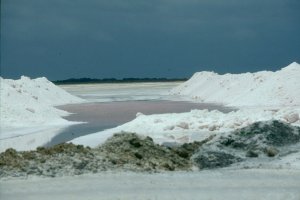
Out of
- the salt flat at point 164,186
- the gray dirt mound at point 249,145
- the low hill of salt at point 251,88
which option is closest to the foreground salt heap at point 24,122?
the gray dirt mound at point 249,145

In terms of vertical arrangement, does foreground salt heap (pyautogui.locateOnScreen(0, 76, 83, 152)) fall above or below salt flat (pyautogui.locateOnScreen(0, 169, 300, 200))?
below

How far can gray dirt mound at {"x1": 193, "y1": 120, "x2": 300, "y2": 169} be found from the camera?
923 cm

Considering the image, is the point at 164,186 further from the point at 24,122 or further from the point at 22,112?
the point at 22,112

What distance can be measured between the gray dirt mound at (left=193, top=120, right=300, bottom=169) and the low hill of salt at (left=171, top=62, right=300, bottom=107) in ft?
42.2

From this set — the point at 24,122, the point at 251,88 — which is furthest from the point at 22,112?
the point at 251,88

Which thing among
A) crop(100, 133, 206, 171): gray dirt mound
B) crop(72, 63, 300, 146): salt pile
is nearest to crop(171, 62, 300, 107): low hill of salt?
crop(72, 63, 300, 146): salt pile

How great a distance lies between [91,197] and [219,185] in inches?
58.7

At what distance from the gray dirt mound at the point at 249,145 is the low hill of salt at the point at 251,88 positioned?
42.2ft

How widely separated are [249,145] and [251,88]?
20.3 metres

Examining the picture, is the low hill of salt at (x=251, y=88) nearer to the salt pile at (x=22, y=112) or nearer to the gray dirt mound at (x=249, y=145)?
the salt pile at (x=22, y=112)

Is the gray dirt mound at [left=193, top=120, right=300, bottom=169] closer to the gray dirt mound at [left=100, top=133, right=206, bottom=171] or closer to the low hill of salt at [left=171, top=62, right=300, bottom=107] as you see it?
the gray dirt mound at [left=100, top=133, right=206, bottom=171]

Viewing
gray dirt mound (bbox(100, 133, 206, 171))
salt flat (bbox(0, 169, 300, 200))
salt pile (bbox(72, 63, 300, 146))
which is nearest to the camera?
salt flat (bbox(0, 169, 300, 200))

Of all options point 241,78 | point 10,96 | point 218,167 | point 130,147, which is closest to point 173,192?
point 218,167

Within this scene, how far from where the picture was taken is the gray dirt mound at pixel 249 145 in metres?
9.23
